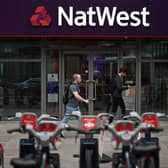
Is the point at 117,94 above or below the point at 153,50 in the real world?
below

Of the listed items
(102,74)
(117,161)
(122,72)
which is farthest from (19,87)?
(117,161)

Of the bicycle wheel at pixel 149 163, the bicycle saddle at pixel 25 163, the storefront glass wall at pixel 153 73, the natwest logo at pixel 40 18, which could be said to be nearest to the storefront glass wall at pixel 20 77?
the natwest logo at pixel 40 18

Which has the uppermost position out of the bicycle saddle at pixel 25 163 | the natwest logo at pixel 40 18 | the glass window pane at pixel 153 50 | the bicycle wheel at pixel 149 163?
the natwest logo at pixel 40 18

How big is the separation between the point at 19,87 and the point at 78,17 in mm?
3112

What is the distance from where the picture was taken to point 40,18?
12.4 meters

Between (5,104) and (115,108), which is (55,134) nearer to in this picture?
(115,108)

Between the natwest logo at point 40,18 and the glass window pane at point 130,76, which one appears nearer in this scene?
the natwest logo at point 40,18

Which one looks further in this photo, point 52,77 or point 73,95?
point 52,77

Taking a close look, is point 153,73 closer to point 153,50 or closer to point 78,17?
point 153,50

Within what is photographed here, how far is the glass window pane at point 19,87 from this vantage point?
13.3 m

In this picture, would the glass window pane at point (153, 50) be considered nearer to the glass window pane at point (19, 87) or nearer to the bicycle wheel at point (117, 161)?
the glass window pane at point (19, 87)

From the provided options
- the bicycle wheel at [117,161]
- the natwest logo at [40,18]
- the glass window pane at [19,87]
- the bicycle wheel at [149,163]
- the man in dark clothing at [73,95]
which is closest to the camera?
the bicycle wheel at [117,161]

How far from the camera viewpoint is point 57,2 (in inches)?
487

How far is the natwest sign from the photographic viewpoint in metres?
12.4
